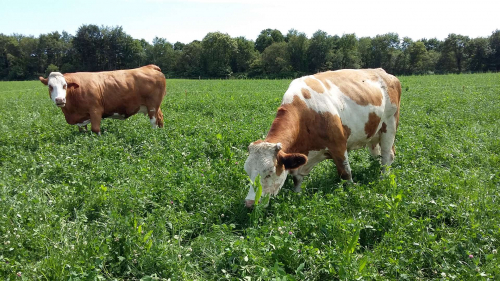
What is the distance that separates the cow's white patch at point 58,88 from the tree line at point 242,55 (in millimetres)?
65871

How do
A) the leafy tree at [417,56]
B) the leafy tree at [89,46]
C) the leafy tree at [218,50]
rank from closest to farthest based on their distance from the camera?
the leafy tree at [417,56], the leafy tree at [89,46], the leafy tree at [218,50]

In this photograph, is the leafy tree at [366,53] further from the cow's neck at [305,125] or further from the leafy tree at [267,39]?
the cow's neck at [305,125]

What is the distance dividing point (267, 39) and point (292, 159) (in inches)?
4683

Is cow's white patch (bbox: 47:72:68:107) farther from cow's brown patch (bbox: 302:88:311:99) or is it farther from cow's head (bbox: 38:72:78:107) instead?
cow's brown patch (bbox: 302:88:311:99)

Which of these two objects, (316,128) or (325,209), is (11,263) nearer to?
(325,209)

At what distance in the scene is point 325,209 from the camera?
4.36m

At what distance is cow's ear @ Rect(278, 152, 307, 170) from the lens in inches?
185

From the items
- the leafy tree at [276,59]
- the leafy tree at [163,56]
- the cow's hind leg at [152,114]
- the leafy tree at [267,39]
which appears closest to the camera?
the cow's hind leg at [152,114]

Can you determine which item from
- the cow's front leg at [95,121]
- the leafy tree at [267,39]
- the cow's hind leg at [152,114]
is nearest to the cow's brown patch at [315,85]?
the cow's hind leg at [152,114]

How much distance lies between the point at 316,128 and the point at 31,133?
8487 mm

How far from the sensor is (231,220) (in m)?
4.57

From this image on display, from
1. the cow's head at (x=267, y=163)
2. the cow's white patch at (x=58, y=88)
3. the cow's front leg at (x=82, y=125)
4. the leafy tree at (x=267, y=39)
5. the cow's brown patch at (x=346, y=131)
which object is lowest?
the cow's front leg at (x=82, y=125)

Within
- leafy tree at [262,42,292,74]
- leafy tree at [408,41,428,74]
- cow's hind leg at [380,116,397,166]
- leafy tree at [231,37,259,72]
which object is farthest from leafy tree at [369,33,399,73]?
cow's hind leg at [380,116,397,166]

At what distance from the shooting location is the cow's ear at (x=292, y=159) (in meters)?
4.71
